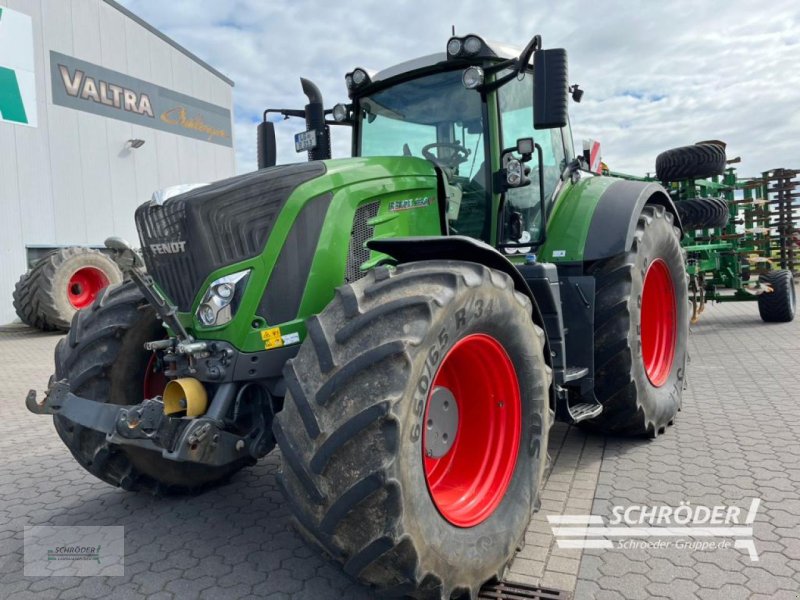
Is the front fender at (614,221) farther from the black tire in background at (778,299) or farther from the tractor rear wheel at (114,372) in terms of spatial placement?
the black tire in background at (778,299)

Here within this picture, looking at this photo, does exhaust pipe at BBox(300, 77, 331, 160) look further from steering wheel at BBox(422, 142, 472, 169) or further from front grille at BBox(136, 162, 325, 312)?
front grille at BBox(136, 162, 325, 312)

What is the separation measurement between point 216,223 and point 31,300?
1052cm

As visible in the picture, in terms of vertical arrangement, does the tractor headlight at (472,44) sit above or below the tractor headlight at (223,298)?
above

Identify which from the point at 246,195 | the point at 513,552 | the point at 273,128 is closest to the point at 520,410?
the point at 513,552

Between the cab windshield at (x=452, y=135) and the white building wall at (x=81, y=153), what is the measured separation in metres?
12.6

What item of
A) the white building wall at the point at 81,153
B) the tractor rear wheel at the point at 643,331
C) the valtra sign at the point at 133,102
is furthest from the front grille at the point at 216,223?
the valtra sign at the point at 133,102

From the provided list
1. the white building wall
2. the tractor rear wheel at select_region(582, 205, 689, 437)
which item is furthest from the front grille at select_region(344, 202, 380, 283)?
the white building wall

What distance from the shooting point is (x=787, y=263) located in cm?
1285

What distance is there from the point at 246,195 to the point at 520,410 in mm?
1570

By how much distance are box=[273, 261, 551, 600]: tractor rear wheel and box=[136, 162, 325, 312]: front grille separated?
0.63 meters

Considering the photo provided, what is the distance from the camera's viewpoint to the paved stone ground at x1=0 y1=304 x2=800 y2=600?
2631 millimetres

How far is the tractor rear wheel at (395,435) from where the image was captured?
2.04m

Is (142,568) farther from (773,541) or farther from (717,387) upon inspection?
(717,387)

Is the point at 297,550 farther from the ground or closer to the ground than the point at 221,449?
closer to the ground
